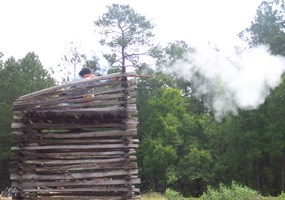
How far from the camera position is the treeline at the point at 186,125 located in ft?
147

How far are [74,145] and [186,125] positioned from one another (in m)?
42.7

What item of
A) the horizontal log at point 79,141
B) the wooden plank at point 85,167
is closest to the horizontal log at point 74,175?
the wooden plank at point 85,167

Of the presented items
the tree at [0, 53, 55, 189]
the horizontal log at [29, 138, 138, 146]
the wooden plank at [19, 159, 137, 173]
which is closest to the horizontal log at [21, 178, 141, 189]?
the wooden plank at [19, 159, 137, 173]

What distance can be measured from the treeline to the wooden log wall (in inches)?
1243

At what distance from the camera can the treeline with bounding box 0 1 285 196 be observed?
147 ft

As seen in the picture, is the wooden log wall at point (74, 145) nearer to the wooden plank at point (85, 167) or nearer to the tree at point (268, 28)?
the wooden plank at point (85, 167)

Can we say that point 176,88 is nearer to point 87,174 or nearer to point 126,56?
point 126,56

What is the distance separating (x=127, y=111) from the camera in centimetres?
1102

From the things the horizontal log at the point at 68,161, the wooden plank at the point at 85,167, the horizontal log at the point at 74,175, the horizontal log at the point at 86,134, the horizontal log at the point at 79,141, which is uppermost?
the horizontal log at the point at 86,134

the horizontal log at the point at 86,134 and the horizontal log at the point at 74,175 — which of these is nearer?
the horizontal log at the point at 74,175

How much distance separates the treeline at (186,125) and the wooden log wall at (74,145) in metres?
31.6

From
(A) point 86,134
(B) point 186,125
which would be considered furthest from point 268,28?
(A) point 86,134

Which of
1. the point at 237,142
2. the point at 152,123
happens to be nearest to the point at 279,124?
the point at 237,142

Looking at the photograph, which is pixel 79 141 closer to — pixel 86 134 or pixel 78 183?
pixel 86 134
